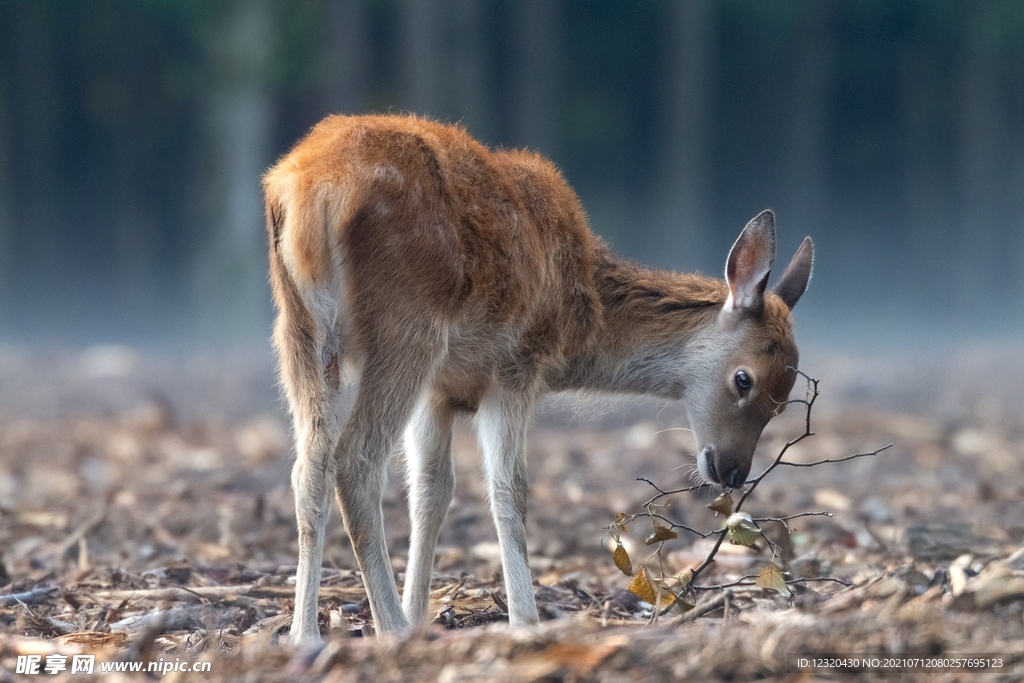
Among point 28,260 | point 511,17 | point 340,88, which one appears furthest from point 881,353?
point 28,260

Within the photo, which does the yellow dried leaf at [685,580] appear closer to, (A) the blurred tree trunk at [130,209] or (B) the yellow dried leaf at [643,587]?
(B) the yellow dried leaf at [643,587]

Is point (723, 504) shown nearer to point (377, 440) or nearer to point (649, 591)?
point (649, 591)

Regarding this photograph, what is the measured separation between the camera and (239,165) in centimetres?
2019

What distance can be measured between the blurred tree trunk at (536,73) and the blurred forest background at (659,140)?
0.14m

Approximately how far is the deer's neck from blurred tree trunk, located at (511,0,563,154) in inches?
699

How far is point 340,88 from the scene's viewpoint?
65.3 ft

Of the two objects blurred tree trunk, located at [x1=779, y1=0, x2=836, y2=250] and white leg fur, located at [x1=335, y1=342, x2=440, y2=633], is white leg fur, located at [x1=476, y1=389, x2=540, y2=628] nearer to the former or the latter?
white leg fur, located at [x1=335, y1=342, x2=440, y2=633]

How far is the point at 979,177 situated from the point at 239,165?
864 inches

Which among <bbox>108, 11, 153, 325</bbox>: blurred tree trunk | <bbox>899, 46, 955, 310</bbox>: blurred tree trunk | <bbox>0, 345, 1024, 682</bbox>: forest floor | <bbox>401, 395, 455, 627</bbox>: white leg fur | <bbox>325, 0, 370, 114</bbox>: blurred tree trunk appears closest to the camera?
<bbox>0, 345, 1024, 682</bbox>: forest floor

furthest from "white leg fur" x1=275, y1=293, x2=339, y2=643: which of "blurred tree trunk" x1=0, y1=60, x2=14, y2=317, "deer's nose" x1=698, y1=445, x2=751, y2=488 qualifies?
"blurred tree trunk" x1=0, y1=60, x2=14, y2=317

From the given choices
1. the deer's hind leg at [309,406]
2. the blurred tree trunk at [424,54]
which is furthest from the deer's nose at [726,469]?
the blurred tree trunk at [424,54]

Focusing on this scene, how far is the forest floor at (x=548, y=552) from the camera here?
12.1 feet

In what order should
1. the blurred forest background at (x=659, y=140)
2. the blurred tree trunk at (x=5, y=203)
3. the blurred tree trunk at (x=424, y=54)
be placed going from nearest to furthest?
the blurred tree trunk at (x=424, y=54) → the blurred tree trunk at (x=5, y=203) → the blurred forest background at (x=659, y=140)

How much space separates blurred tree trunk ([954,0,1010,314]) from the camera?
32.6m
